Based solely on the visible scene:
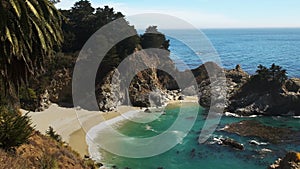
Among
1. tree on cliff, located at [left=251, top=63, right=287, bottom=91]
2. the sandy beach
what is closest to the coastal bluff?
tree on cliff, located at [left=251, top=63, right=287, bottom=91]

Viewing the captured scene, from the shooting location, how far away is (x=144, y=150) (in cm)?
3503

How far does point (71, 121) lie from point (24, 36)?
31256mm

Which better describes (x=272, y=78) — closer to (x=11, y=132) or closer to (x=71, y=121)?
(x=71, y=121)

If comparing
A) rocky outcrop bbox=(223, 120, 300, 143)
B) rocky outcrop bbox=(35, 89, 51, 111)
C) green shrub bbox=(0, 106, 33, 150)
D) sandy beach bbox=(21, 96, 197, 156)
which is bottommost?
rocky outcrop bbox=(223, 120, 300, 143)

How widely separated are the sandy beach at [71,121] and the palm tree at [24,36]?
20253 mm

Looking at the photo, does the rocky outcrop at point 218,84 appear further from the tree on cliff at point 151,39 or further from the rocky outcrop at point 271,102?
the tree on cliff at point 151,39

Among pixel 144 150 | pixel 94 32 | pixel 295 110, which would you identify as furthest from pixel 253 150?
pixel 94 32

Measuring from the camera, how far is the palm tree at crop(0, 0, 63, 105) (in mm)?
11469

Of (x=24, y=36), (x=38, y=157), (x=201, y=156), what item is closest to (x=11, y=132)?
(x=38, y=157)

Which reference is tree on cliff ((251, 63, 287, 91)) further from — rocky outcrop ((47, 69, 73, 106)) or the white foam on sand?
rocky outcrop ((47, 69, 73, 106))

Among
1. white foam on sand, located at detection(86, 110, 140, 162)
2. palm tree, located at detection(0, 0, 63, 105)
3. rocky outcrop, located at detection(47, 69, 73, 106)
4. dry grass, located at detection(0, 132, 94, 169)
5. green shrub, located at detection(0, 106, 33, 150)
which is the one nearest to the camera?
palm tree, located at detection(0, 0, 63, 105)

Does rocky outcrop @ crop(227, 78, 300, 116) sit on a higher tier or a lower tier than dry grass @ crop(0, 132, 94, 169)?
lower

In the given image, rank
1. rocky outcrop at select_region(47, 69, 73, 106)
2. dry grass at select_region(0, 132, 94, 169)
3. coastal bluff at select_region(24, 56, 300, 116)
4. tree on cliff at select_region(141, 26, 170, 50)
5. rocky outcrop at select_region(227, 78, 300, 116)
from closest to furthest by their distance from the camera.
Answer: dry grass at select_region(0, 132, 94, 169) < rocky outcrop at select_region(47, 69, 73, 106) < coastal bluff at select_region(24, 56, 300, 116) < rocky outcrop at select_region(227, 78, 300, 116) < tree on cliff at select_region(141, 26, 170, 50)

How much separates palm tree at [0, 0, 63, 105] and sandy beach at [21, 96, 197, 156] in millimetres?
20253
